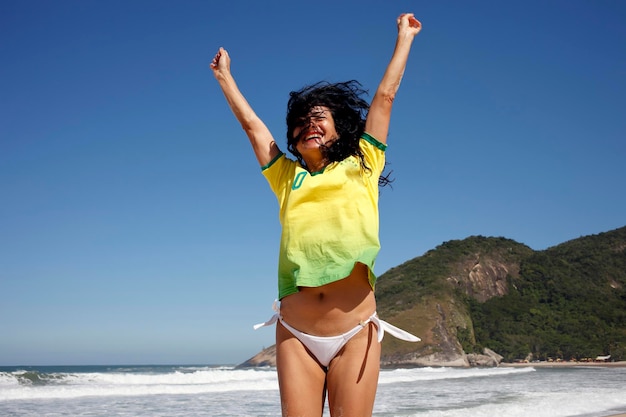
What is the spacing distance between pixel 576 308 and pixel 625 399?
51888 millimetres

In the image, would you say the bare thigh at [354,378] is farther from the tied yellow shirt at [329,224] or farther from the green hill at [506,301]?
the green hill at [506,301]

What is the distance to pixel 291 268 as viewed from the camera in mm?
2098

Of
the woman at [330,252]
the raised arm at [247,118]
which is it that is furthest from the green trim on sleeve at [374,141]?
the raised arm at [247,118]

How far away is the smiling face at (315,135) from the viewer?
88.0 inches

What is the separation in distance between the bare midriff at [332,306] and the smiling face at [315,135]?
440 mm

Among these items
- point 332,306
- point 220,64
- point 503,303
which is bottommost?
point 332,306

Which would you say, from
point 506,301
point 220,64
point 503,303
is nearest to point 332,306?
point 220,64

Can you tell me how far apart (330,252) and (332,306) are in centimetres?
18

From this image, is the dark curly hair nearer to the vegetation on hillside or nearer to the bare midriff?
the bare midriff

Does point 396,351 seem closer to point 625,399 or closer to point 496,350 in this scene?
point 496,350

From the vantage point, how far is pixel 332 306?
2.05m

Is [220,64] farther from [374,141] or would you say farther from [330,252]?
[330,252]

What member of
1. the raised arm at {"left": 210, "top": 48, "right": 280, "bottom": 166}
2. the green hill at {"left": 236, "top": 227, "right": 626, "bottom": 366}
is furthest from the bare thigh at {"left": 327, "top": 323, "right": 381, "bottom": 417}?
the green hill at {"left": 236, "top": 227, "right": 626, "bottom": 366}

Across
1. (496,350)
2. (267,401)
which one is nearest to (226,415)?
(267,401)
